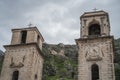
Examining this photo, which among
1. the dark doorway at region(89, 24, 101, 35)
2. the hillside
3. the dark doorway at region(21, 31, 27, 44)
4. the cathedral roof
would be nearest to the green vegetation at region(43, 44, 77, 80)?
the hillside

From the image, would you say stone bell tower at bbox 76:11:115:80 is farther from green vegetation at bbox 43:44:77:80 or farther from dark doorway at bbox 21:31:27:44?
green vegetation at bbox 43:44:77:80

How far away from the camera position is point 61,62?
2968 inches

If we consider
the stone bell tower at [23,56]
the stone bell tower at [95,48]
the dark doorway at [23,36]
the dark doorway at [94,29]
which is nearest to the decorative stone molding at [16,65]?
the stone bell tower at [23,56]

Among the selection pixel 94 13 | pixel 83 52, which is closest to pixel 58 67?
pixel 94 13

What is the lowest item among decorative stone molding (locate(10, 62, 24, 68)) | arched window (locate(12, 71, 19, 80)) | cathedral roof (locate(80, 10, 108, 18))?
arched window (locate(12, 71, 19, 80))

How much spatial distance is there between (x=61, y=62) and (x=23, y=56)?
4043 centimetres

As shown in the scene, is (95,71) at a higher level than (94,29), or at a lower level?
lower

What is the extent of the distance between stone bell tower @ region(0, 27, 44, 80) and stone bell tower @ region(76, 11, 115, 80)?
618 cm

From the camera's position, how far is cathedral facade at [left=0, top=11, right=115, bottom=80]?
104 feet

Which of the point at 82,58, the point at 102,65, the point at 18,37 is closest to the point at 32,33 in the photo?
the point at 18,37

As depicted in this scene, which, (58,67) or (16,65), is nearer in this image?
(16,65)

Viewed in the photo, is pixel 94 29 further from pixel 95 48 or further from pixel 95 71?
pixel 95 71

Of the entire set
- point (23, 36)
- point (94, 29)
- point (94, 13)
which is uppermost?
point (94, 13)

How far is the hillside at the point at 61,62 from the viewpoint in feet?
215
